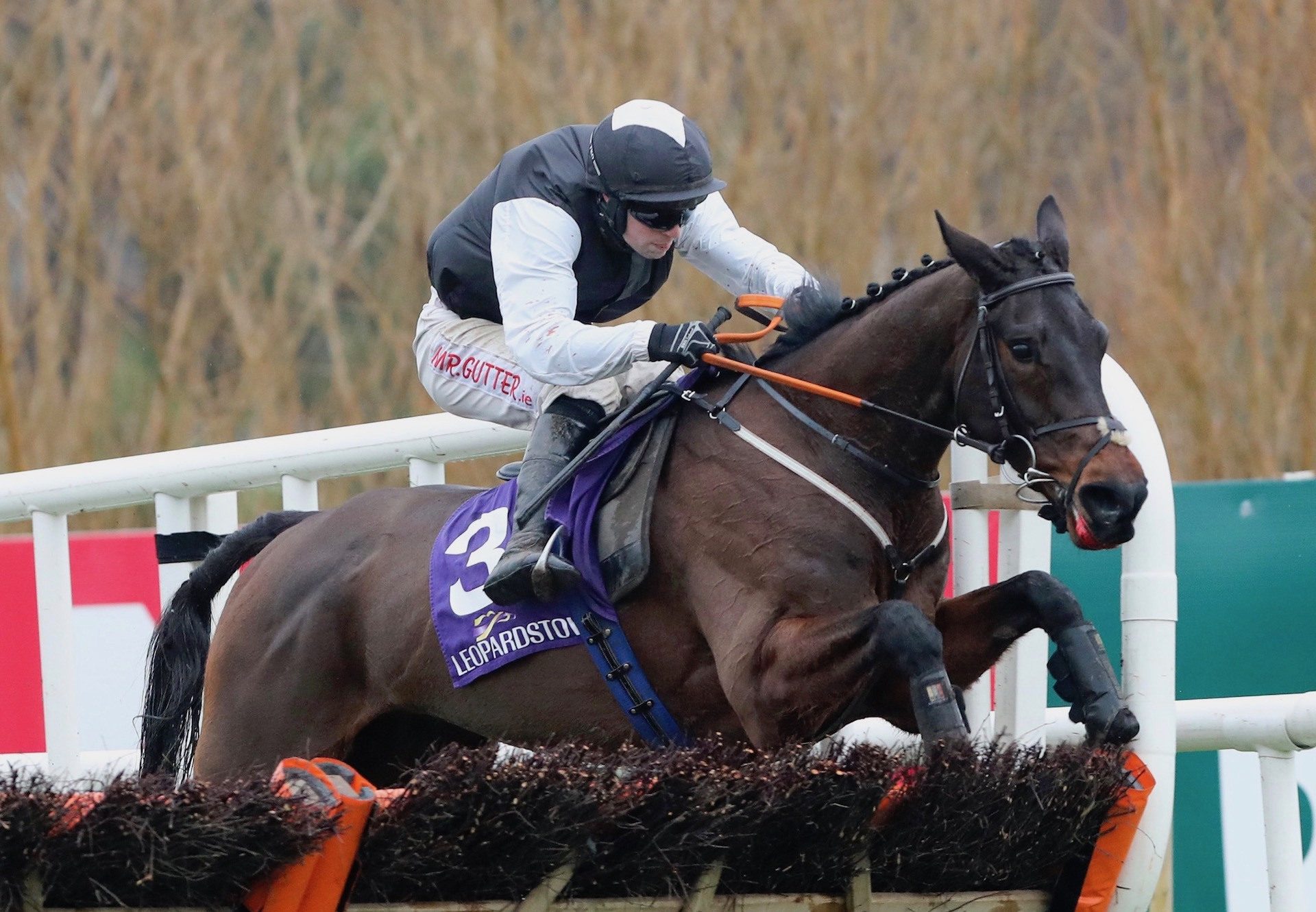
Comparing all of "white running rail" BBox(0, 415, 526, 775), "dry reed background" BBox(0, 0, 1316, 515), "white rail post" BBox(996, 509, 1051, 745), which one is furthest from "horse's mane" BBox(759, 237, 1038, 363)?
"dry reed background" BBox(0, 0, 1316, 515)

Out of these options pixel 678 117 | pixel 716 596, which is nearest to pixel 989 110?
pixel 678 117

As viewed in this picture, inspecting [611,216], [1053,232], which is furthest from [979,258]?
[611,216]

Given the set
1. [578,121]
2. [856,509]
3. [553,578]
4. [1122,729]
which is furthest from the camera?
Result: [578,121]

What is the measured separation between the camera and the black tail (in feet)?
15.4

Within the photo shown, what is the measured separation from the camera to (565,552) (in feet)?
13.1

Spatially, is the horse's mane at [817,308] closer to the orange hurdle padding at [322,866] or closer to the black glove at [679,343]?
the black glove at [679,343]

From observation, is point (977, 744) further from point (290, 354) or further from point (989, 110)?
point (290, 354)

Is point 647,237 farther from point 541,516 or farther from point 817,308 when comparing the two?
point 541,516

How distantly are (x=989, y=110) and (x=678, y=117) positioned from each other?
4820 mm

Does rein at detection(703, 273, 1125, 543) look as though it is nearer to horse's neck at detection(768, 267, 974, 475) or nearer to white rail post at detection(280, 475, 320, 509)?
horse's neck at detection(768, 267, 974, 475)

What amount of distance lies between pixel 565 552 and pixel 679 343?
1.85 feet

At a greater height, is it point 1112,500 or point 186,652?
point 1112,500

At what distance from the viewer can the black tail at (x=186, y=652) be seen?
15.4 feet

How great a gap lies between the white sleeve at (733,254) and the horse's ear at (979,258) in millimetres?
935
